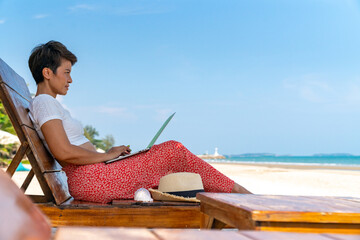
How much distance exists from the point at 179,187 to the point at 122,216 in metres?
0.41

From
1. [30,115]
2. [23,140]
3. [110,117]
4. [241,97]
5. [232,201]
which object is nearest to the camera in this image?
[232,201]

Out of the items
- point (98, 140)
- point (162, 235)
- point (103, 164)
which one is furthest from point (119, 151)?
point (98, 140)

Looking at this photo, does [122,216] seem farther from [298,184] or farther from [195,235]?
[298,184]

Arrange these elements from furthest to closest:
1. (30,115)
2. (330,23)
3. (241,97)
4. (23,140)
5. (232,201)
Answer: (330,23) → (241,97) → (30,115) → (23,140) → (232,201)

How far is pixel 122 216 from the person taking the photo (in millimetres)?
2418

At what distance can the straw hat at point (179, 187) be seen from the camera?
259 centimetres

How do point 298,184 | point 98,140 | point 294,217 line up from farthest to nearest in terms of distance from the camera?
point 98,140 → point 298,184 → point 294,217

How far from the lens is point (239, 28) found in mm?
77250

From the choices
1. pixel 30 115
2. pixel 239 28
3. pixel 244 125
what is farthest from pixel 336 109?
pixel 30 115

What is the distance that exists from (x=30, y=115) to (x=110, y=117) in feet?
237

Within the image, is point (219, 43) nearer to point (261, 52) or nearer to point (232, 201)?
point (261, 52)

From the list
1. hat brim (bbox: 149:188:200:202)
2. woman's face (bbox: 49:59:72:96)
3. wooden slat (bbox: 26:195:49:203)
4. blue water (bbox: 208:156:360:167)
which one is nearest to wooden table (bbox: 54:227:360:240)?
hat brim (bbox: 149:188:200:202)

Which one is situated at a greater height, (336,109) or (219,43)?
(219,43)

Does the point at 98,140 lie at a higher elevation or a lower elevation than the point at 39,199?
lower
